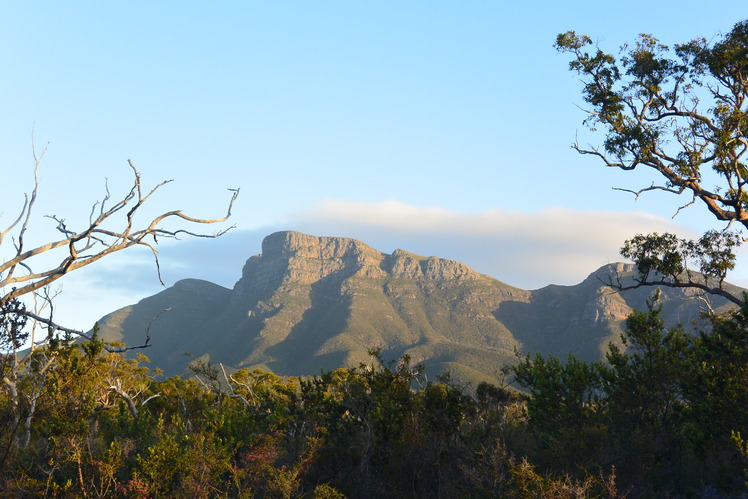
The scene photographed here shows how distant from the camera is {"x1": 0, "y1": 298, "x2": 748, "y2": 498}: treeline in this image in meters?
14.1

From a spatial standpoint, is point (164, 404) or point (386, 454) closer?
point (386, 454)

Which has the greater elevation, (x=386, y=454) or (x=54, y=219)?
(x=54, y=219)

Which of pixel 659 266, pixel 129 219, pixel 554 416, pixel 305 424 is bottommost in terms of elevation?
pixel 554 416

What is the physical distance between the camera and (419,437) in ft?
60.1

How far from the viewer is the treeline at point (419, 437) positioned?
555 inches

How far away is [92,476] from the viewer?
13969 mm

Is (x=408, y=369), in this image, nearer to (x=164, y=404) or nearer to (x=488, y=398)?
(x=488, y=398)

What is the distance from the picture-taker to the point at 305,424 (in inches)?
813

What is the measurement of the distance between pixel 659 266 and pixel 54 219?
74.0 ft

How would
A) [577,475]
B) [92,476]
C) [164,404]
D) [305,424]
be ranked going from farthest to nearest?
[164,404] < [305,424] < [577,475] < [92,476]

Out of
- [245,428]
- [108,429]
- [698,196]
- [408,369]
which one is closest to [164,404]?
[108,429]

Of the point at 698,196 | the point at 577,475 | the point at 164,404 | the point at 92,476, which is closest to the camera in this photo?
the point at 92,476

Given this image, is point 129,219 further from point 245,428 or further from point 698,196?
point 698,196

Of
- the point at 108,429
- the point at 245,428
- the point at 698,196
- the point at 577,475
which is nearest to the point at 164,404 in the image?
the point at 108,429
